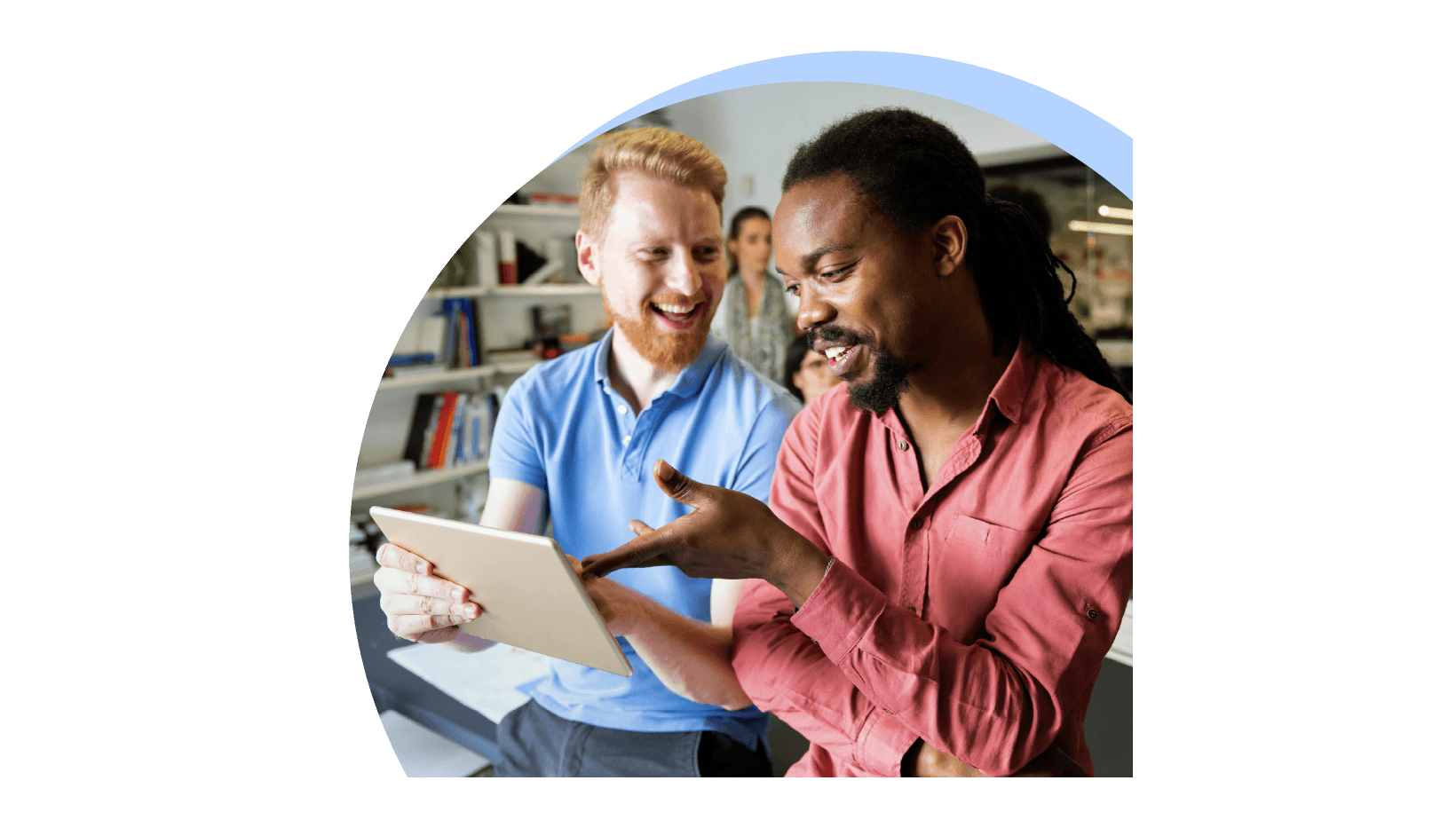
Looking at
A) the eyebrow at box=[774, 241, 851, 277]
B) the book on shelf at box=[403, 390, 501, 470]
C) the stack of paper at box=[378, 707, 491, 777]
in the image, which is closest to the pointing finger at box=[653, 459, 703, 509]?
the eyebrow at box=[774, 241, 851, 277]

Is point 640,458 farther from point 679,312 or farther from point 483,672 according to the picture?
point 483,672

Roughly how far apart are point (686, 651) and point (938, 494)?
1.81 ft

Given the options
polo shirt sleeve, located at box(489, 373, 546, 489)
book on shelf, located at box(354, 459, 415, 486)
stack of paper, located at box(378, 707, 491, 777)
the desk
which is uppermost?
polo shirt sleeve, located at box(489, 373, 546, 489)

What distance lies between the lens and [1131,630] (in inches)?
63.0

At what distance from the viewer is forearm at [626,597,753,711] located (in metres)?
1.71

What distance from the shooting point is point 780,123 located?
1652 millimetres

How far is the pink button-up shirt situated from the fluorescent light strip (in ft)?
0.79

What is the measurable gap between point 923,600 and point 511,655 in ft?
3.02

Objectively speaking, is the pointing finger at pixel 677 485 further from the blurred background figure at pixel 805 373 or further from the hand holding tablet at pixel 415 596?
the hand holding tablet at pixel 415 596

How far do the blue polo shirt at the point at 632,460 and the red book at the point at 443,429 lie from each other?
14 centimetres

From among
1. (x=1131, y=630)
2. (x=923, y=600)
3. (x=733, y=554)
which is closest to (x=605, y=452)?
(x=733, y=554)

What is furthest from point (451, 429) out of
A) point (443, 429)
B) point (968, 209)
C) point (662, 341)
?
point (968, 209)

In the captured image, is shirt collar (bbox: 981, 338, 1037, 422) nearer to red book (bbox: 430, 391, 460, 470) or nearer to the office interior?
the office interior

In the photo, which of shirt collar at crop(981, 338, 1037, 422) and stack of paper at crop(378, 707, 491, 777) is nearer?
shirt collar at crop(981, 338, 1037, 422)
